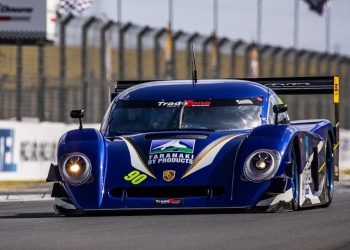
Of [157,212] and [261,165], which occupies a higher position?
[261,165]

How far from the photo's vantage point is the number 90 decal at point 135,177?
9.14m

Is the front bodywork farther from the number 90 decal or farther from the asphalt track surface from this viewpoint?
the asphalt track surface

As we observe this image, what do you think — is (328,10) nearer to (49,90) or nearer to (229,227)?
(49,90)

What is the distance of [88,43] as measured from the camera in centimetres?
3088

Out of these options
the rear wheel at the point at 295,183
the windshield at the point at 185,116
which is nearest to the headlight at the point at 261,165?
the rear wheel at the point at 295,183

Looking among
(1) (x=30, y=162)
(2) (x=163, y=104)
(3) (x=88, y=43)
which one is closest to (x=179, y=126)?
(2) (x=163, y=104)

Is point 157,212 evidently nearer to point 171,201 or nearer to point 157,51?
point 171,201

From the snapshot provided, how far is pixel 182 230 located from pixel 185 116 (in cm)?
261

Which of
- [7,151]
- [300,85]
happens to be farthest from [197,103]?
[7,151]

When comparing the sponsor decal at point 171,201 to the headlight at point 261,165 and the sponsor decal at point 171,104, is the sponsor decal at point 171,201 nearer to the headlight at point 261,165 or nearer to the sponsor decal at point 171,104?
the headlight at point 261,165

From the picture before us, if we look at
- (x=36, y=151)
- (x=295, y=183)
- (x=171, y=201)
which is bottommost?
(x=36, y=151)

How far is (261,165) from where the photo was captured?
9133mm

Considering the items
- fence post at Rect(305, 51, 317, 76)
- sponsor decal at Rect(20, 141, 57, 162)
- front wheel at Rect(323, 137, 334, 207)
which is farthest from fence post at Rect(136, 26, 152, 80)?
front wheel at Rect(323, 137, 334, 207)

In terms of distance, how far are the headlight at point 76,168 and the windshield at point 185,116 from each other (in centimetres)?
95
